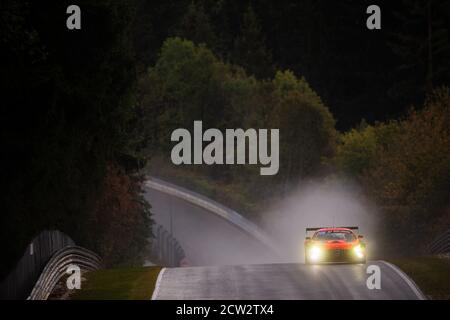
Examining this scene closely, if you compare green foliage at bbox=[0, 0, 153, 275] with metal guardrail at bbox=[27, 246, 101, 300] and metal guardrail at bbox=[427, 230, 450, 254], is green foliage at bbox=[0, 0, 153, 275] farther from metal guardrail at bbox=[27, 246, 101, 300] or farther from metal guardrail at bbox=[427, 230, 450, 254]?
metal guardrail at bbox=[427, 230, 450, 254]

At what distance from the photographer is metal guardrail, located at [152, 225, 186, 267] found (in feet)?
262

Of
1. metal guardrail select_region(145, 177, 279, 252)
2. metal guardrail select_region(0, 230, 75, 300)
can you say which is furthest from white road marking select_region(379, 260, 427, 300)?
metal guardrail select_region(145, 177, 279, 252)

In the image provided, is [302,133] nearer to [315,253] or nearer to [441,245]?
[441,245]

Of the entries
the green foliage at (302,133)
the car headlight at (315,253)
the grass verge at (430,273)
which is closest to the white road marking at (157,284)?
the car headlight at (315,253)

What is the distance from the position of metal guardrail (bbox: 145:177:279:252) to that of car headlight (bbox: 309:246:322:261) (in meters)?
47.8

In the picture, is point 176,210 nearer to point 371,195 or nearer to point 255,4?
point 371,195

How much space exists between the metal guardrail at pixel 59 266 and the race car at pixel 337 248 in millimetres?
8193

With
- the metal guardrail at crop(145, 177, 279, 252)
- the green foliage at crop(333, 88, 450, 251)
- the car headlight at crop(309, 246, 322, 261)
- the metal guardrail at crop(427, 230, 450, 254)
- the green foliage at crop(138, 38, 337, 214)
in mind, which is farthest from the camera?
the green foliage at crop(138, 38, 337, 214)

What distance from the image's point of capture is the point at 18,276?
28688mm

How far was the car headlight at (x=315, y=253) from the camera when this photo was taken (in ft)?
134

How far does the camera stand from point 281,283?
35.4 metres

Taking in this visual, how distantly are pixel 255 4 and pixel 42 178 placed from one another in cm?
12609
